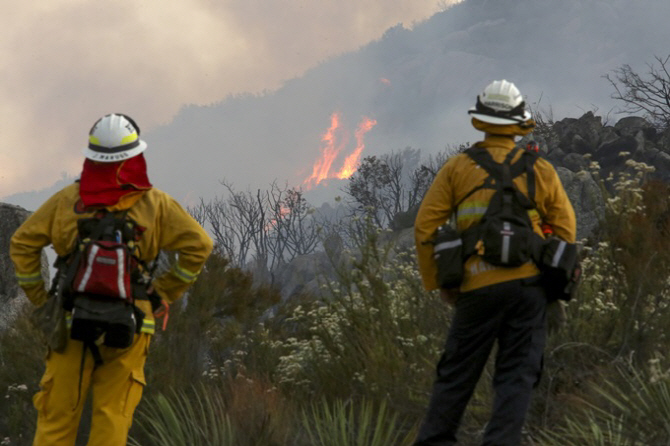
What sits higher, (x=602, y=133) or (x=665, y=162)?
(x=602, y=133)

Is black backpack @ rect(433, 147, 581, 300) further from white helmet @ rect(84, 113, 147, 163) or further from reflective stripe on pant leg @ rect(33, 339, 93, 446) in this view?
reflective stripe on pant leg @ rect(33, 339, 93, 446)

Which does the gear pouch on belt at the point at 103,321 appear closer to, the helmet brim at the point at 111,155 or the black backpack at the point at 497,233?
the helmet brim at the point at 111,155

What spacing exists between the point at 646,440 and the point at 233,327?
290 inches

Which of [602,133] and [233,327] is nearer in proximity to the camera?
[233,327]

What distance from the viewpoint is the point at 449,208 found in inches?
181

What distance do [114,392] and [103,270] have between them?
542mm

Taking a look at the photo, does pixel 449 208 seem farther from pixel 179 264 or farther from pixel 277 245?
pixel 277 245

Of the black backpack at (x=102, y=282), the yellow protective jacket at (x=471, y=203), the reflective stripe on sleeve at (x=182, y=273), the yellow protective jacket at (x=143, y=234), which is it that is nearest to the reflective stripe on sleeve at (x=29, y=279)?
the yellow protective jacket at (x=143, y=234)

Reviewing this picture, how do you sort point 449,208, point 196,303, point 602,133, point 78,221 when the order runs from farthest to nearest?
1. point 602,133
2. point 196,303
3. point 449,208
4. point 78,221

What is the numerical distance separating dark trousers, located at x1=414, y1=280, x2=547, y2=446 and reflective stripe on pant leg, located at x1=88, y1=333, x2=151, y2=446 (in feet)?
4.26

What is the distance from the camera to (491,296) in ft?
14.4

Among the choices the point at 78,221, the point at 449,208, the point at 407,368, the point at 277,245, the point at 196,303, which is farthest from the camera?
the point at 277,245

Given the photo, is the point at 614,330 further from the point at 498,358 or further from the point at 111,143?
the point at 111,143

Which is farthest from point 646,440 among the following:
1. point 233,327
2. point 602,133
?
point 602,133
